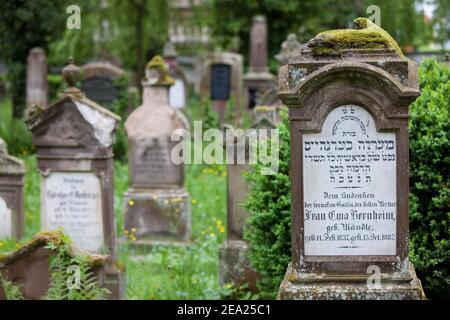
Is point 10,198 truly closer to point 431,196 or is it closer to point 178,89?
point 431,196

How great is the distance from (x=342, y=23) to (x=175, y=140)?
15997 mm

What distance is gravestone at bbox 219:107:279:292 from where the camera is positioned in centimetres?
904

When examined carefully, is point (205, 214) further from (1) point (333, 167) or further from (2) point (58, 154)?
(1) point (333, 167)

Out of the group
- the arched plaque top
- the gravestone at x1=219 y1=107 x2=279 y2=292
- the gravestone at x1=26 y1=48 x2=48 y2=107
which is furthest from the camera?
the gravestone at x1=26 y1=48 x2=48 y2=107

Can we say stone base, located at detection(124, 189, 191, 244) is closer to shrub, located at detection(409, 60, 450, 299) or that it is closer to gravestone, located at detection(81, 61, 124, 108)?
shrub, located at detection(409, 60, 450, 299)

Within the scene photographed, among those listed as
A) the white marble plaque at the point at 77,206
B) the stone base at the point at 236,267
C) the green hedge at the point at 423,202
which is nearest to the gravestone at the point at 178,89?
the white marble plaque at the point at 77,206

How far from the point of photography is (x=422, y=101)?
7.13m

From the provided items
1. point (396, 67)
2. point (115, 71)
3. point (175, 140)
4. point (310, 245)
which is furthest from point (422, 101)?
point (115, 71)

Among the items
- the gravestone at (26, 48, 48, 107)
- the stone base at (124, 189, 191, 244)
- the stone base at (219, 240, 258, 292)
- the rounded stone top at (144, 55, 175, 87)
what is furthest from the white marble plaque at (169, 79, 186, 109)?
the stone base at (219, 240, 258, 292)

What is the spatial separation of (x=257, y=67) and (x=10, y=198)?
13.1m

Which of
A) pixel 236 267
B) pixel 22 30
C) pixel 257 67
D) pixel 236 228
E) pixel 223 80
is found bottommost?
pixel 236 267

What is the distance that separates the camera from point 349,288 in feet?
19.1

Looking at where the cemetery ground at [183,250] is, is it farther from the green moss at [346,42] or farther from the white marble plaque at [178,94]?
the white marble plaque at [178,94]

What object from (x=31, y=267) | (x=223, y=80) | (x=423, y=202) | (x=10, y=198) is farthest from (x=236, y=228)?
(x=223, y=80)
